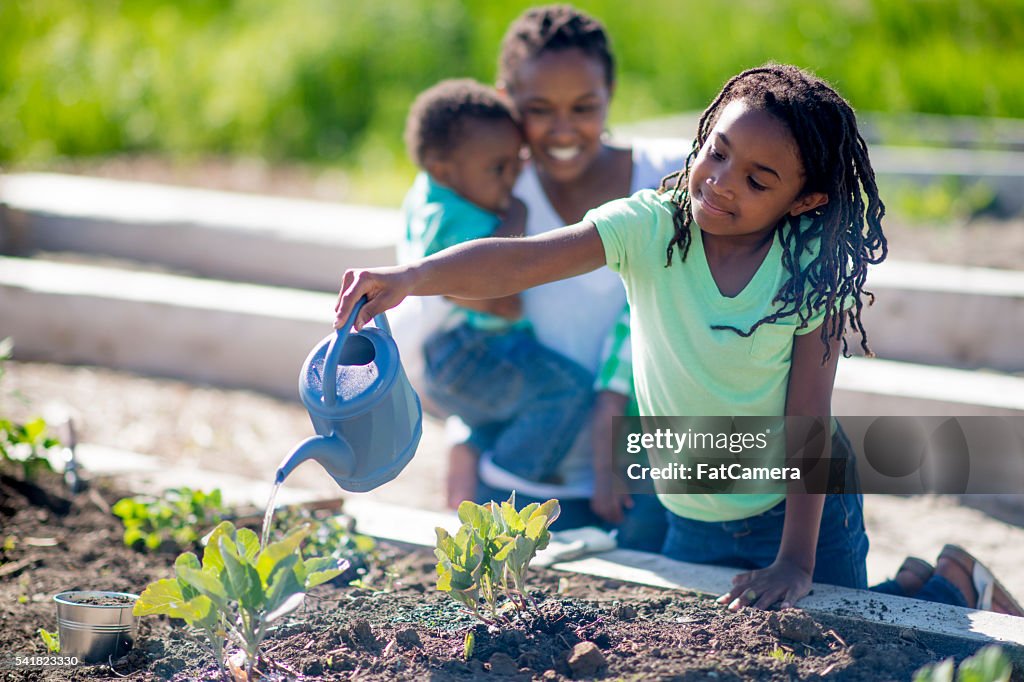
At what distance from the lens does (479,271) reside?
219 centimetres

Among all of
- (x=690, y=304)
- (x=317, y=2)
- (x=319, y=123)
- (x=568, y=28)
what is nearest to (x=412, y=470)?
(x=568, y=28)

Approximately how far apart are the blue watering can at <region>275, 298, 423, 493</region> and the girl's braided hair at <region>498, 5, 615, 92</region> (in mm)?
1340

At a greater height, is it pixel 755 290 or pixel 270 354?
pixel 755 290

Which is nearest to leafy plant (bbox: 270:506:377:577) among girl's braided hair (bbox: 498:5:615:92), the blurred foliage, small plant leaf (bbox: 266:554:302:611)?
small plant leaf (bbox: 266:554:302:611)

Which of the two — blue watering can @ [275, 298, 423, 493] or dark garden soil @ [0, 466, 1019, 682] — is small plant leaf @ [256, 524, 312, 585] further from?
dark garden soil @ [0, 466, 1019, 682]

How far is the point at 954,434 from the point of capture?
3623 millimetres

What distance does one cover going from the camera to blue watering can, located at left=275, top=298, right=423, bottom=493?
2.04m

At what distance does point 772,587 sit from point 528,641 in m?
0.54

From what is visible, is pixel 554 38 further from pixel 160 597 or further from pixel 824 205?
pixel 160 597

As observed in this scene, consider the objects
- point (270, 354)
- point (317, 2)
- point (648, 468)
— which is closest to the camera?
point (648, 468)

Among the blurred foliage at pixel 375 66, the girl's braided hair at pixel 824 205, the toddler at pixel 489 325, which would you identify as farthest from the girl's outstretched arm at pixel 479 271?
the blurred foliage at pixel 375 66

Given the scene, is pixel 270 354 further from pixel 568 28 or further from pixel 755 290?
pixel 755 290

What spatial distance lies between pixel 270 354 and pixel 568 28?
2.09m

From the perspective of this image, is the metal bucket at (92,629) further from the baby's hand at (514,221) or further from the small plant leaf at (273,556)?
the baby's hand at (514,221)
